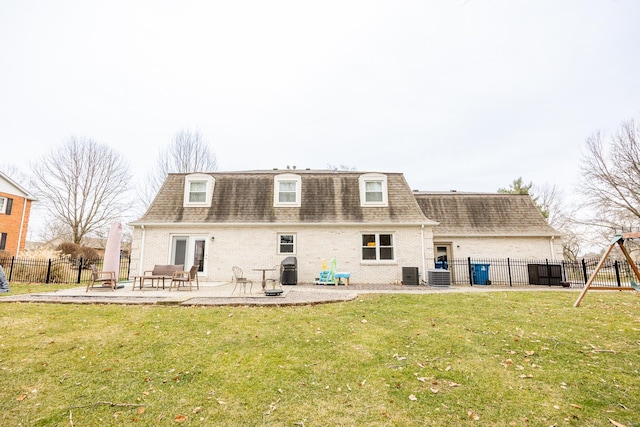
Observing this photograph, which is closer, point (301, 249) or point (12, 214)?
point (301, 249)

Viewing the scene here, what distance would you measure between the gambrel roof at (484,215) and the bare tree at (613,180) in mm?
8036

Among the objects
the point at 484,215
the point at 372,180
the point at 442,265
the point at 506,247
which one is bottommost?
the point at 442,265

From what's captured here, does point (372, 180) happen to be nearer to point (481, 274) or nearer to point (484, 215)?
point (481, 274)

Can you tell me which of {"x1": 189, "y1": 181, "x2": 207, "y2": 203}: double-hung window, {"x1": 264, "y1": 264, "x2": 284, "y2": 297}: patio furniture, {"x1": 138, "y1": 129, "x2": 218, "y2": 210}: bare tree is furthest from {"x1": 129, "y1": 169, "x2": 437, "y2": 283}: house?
{"x1": 138, "y1": 129, "x2": 218, "y2": 210}: bare tree

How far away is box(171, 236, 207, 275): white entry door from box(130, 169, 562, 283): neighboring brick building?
52 mm

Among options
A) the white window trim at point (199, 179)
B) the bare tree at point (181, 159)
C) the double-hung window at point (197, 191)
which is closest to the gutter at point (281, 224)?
the white window trim at point (199, 179)

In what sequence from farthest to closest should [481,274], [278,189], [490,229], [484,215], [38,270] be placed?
1. [484,215]
2. [490,229]
3. [278,189]
4. [481,274]
5. [38,270]

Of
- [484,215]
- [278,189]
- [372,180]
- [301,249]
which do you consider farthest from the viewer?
[484,215]

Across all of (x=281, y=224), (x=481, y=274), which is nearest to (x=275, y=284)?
(x=281, y=224)

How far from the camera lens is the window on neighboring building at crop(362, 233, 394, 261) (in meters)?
15.1

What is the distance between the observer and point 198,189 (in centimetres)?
1631

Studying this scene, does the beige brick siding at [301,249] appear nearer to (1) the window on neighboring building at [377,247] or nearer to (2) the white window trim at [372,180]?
(1) the window on neighboring building at [377,247]

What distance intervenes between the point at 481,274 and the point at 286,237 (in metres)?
11.2

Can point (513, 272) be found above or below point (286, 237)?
below
